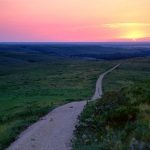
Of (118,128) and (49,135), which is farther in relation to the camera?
(49,135)

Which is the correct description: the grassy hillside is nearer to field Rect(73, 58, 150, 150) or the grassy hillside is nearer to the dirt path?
field Rect(73, 58, 150, 150)

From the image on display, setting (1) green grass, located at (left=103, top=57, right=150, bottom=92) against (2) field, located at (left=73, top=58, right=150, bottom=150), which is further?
(1) green grass, located at (left=103, top=57, right=150, bottom=92)

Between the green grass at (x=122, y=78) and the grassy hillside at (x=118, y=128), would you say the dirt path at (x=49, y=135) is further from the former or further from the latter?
the green grass at (x=122, y=78)

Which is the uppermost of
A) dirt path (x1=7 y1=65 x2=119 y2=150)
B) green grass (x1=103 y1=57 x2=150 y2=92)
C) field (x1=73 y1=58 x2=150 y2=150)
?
field (x1=73 y1=58 x2=150 y2=150)

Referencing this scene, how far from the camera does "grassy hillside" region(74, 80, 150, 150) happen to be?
13134mm

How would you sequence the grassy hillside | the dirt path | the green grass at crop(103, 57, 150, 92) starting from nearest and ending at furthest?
1. the grassy hillside
2. the dirt path
3. the green grass at crop(103, 57, 150, 92)

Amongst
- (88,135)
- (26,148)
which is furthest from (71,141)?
(26,148)

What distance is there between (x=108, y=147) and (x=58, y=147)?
11.3 feet

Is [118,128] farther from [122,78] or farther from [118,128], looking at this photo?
[122,78]

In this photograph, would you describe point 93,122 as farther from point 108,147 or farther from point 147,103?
point 108,147

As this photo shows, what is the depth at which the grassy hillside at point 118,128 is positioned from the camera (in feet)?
43.1

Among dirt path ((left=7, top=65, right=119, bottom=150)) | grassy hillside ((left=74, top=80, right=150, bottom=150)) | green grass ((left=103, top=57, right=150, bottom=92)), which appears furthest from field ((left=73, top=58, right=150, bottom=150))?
green grass ((left=103, top=57, right=150, bottom=92))

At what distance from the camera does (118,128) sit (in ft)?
56.2

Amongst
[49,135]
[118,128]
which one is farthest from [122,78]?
[118,128]
